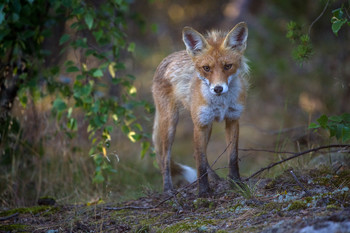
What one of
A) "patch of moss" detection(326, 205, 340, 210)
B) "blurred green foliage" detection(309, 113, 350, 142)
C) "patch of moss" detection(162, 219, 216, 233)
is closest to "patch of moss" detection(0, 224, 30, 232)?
"patch of moss" detection(162, 219, 216, 233)

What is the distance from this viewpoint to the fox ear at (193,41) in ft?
13.3

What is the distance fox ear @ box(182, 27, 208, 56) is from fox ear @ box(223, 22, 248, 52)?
0.23 m

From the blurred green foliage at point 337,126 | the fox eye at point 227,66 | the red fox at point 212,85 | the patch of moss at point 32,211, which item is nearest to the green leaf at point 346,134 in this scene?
the blurred green foliage at point 337,126

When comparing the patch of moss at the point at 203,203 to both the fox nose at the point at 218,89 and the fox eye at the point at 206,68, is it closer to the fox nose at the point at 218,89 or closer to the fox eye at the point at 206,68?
the fox nose at the point at 218,89

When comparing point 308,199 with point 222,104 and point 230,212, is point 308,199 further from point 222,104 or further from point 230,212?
point 222,104

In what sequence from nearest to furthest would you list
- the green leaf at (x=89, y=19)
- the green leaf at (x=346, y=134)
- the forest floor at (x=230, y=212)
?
the forest floor at (x=230, y=212) < the green leaf at (x=346, y=134) < the green leaf at (x=89, y=19)

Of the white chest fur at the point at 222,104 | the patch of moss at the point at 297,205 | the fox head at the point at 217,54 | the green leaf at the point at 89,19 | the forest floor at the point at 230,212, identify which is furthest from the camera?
the green leaf at the point at 89,19

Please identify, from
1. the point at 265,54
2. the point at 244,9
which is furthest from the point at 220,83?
the point at 244,9

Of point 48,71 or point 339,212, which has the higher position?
point 48,71

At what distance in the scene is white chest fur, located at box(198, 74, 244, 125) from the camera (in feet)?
13.5

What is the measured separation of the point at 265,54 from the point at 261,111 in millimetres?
1640

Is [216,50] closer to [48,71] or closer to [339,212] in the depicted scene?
[339,212]

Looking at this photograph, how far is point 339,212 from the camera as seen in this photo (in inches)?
102

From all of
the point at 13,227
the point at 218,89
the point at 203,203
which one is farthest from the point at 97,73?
the point at 203,203
